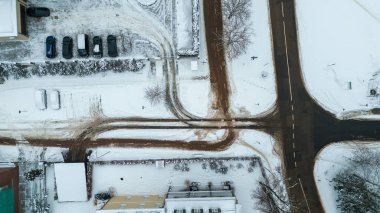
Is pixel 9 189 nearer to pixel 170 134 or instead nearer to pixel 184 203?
pixel 170 134

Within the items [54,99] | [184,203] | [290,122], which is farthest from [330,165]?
[54,99]

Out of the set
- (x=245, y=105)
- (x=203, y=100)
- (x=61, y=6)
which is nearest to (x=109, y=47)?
(x=61, y=6)

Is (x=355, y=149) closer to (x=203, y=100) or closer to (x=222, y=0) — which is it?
(x=203, y=100)

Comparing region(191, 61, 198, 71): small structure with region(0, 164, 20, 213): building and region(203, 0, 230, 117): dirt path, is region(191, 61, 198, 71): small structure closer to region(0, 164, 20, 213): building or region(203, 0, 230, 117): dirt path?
region(203, 0, 230, 117): dirt path

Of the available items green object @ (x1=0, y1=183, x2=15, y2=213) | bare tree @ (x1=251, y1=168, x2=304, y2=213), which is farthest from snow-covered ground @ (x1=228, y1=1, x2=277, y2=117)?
green object @ (x1=0, y1=183, x2=15, y2=213)

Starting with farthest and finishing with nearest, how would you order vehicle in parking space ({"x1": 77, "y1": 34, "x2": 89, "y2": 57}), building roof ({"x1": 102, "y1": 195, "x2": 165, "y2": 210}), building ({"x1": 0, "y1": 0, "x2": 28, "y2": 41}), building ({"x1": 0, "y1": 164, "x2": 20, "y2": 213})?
vehicle in parking space ({"x1": 77, "y1": 34, "x2": 89, "y2": 57}) < building ({"x1": 0, "y1": 164, "x2": 20, "y2": 213}) < building roof ({"x1": 102, "y1": 195, "x2": 165, "y2": 210}) < building ({"x1": 0, "y1": 0, "x2": 28, "y2": 41})

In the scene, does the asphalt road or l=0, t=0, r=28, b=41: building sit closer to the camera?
l=0, t=0, r=28, b=41: building

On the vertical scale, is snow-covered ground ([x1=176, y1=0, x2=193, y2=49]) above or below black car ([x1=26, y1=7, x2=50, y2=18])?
below
